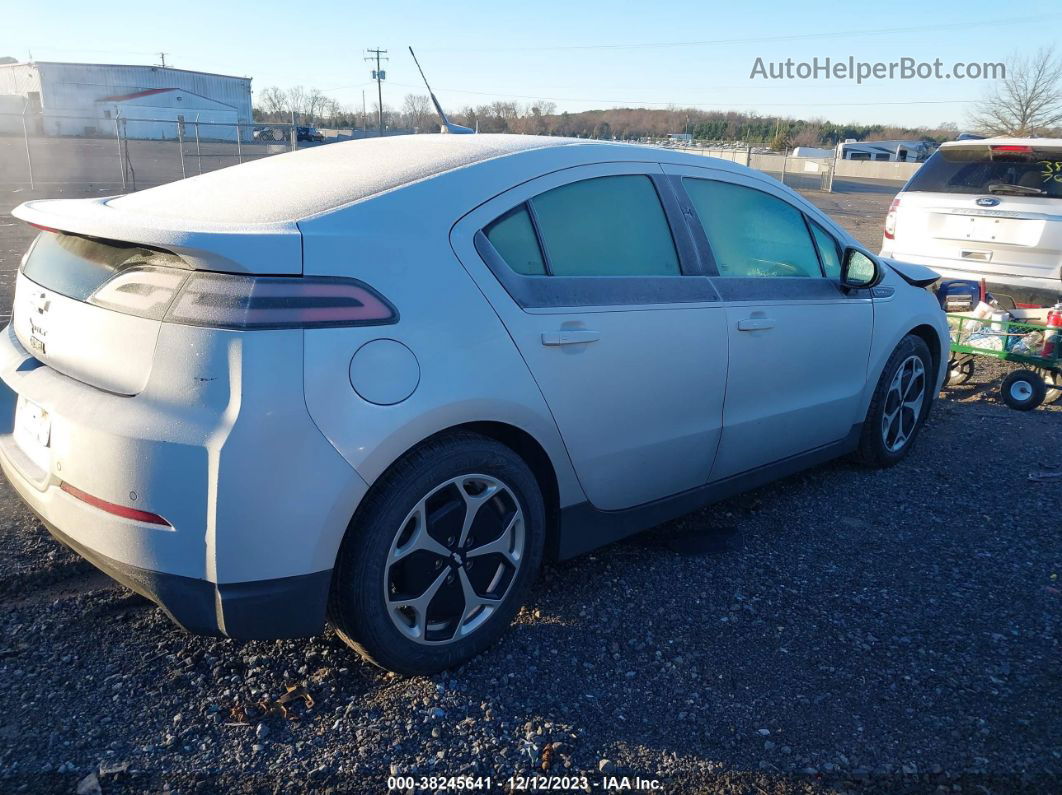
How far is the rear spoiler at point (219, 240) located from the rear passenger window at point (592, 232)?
71 cm

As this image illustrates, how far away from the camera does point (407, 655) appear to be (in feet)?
8.78

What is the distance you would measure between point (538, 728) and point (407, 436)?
968 millimetres

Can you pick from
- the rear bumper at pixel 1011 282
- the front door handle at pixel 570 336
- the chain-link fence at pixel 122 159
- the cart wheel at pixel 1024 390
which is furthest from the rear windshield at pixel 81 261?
the chain-link fence at pixel 122 159

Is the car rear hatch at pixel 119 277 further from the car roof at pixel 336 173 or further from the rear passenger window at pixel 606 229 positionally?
the rear passenger window at pixel 606 229

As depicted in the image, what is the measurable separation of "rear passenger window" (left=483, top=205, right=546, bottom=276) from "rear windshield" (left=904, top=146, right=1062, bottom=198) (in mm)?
5710

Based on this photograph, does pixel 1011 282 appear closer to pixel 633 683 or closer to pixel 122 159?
pixel 633 683

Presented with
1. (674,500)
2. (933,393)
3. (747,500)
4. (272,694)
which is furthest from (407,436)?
(933,393)

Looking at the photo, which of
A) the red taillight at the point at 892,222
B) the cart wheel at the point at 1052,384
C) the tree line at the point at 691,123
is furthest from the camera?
the tree line at the point at 691,123

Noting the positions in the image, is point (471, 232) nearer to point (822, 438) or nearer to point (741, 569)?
point (741, 569)

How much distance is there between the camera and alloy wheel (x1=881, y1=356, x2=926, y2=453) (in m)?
4.77

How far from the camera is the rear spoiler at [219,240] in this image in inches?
89.7

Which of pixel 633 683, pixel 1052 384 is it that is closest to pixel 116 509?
pixel 633 683

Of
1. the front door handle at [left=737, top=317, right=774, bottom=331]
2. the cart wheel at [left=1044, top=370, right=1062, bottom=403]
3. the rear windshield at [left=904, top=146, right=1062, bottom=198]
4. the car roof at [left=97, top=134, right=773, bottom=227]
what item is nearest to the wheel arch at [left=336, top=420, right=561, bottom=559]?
the car roof at [left=97, top=134, right=773, bottom=227]

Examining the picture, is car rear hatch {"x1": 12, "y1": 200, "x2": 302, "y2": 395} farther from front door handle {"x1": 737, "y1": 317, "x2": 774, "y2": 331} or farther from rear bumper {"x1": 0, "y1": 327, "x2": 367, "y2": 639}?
front door handle {"x1": 737, "y1": 317, "x2": 774, "y2": 331}
